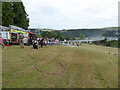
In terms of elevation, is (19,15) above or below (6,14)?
above

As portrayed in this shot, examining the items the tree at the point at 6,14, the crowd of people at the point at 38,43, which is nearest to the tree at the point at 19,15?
A: the tree at the point at 6,14

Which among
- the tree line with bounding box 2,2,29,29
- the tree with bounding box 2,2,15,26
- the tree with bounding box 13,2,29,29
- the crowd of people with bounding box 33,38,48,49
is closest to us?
the crowd of people with bounding box 33,38,48,49

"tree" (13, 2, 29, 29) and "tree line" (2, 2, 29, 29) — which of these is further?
"tree" (13, 2, 29, 29)

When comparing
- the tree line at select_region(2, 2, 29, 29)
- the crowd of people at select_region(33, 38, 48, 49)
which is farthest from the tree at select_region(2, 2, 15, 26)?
the crowd of people at select_region(33, 38, 48, 49)

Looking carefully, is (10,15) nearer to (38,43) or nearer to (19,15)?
(19,15)

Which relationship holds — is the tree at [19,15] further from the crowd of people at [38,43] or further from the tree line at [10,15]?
the crowd of people at [38,43]

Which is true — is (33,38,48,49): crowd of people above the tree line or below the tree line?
below

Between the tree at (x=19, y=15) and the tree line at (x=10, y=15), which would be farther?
the tree at (x=19, y=15)

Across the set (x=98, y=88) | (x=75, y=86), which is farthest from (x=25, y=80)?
(x=98, y=88)

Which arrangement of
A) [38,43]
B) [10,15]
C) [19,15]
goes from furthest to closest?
[19,15] < [10,15] < [38,43]

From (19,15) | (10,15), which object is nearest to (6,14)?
(10,15)

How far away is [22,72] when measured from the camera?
6.88m

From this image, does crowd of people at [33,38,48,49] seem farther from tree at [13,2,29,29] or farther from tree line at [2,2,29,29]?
tree at [13,2,29,29]

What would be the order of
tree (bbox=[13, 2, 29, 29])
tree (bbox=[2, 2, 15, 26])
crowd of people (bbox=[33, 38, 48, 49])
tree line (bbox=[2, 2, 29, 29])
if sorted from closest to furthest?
crowd of people (bbox=[33, 38, 48, 49]) < tree (bbox=[2, 2, 15, 26]) < tree line (bbox=[2, 2, 29, 29]) < tree (bbox=[13, 2, 29, 29])
